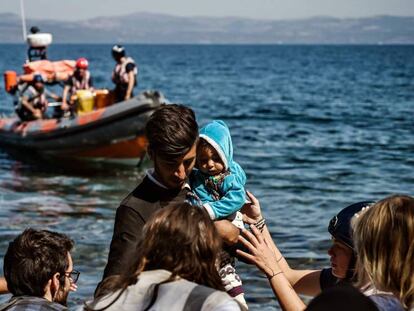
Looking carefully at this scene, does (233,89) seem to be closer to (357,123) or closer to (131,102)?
(357,123)

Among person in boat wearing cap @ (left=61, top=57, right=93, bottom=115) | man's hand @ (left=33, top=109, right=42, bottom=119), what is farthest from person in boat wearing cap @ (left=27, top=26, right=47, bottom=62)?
person in boat wearing cap @ (left=61, top=57, right=93, bottom=115)

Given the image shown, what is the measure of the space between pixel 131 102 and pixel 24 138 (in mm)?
3531

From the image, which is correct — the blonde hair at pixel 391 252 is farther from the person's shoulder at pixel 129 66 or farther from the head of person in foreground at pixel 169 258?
the person's shoulder at pixel 129 66

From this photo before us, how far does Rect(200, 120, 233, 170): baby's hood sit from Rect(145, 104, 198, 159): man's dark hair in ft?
1.33

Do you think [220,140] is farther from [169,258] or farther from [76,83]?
[76,83]

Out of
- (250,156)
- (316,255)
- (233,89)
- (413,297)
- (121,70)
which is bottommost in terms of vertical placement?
(233,89)

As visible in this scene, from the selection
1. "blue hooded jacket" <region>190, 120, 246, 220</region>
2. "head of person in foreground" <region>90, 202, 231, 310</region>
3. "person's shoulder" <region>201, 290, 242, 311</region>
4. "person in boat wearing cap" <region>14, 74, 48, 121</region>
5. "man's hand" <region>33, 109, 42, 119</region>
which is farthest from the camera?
"man's hand" <region>33, 109, 42, 119</region>

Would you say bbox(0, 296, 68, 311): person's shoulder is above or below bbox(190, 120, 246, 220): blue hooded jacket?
below

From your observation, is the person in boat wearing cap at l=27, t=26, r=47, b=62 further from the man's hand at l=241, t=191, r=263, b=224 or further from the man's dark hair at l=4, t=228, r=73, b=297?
the man's dark hair at l=4, t=228, r=73, b=297

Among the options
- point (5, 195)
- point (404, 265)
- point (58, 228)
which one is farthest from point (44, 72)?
point (404, 265)

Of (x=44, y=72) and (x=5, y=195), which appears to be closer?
(x=5, y=195)

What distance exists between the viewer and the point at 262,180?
1574cm

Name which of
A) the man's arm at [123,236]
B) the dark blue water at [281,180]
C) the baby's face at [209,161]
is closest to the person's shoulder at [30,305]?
the man's arm at [123,236]

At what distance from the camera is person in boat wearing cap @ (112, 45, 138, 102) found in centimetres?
1484
